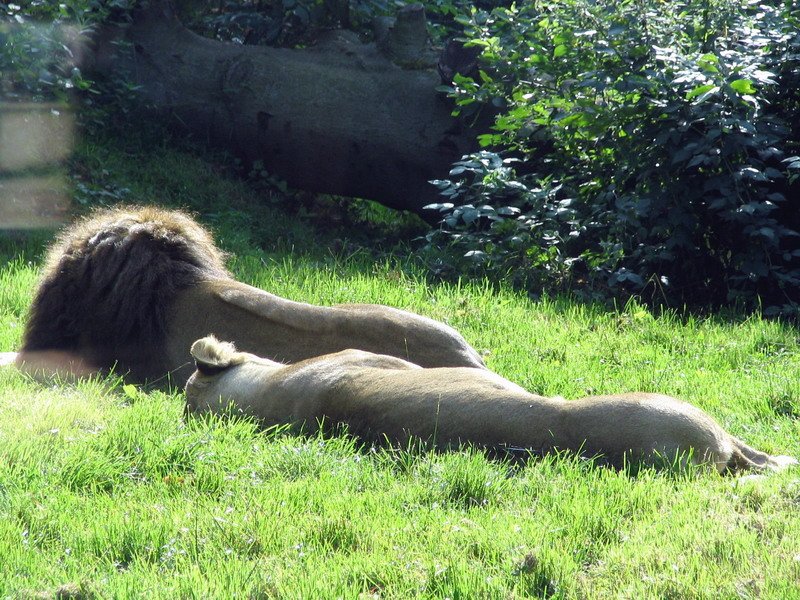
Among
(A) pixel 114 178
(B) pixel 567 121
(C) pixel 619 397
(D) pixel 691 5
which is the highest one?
(D) pixel 691 5

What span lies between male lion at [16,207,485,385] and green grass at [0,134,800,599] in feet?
1.12

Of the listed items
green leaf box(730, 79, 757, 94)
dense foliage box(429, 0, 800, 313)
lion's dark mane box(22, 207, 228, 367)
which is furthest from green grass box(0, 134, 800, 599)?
green leaf box(730, 79, 757, 94)

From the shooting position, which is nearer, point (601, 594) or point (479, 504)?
point (601, 594)

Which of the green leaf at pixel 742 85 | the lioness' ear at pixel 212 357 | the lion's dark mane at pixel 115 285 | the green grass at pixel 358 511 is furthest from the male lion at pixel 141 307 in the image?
the green leaf at pixel 742 85

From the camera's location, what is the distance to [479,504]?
3879mm

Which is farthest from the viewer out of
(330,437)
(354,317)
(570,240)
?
(570,240)

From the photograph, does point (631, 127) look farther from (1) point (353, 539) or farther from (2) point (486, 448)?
(1) point (353, 539)

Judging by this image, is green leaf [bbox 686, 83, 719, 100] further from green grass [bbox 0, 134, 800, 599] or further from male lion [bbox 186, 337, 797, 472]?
male lion [bbox 186, 337, 797, 472]

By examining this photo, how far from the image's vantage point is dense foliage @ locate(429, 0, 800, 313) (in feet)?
25.1

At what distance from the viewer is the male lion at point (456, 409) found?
403 cm

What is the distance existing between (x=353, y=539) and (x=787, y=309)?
4.89 metres

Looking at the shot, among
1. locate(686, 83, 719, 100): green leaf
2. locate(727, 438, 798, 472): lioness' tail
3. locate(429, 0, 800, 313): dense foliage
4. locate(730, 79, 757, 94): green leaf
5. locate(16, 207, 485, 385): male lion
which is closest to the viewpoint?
Result: locate(727, 438, 798, 472): lioness' tail

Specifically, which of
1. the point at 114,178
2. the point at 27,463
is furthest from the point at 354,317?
the point at 114,178

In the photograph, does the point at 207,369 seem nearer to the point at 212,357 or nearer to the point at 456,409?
the point at 212,357
